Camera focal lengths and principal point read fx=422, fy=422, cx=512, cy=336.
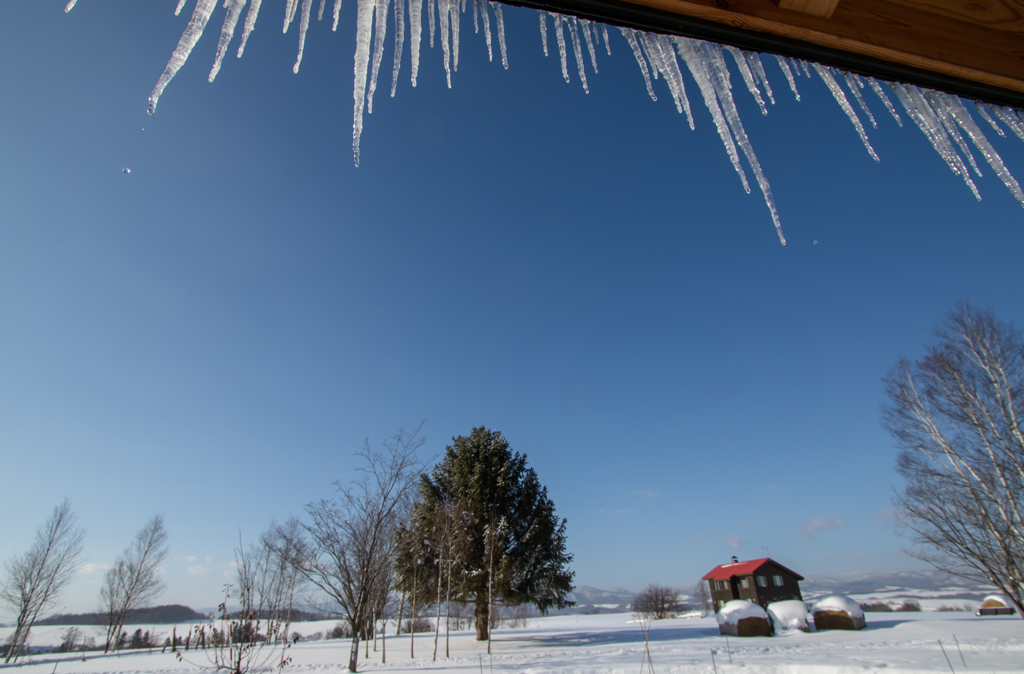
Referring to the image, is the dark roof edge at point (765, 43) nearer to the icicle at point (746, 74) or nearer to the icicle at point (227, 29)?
the icicle at point (746, 74)

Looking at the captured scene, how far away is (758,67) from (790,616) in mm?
22685

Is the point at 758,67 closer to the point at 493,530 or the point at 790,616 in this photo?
the point at 493,530

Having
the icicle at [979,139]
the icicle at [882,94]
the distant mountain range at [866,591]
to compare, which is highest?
the icicle at [882,94]

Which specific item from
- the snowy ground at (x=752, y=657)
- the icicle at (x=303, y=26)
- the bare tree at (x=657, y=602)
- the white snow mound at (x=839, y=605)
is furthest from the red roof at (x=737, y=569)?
the icicle at (x=303, y=26)

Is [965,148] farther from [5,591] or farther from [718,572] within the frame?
[718,572]

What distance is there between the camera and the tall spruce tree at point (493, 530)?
49.2ft

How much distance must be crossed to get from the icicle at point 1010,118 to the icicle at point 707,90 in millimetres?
923

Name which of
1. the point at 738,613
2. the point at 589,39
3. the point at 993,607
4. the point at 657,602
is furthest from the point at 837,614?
the point at 589,39

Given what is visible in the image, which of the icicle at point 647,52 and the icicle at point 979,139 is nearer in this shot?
the icicle at point 647,52

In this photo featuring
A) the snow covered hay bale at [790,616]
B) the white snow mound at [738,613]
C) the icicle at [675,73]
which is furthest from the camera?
the snow covered hay bale at [790,616]

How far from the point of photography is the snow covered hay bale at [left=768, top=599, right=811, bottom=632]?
1708cm

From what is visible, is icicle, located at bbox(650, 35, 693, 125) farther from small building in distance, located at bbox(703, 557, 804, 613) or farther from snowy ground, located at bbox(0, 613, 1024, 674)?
small building in distance, located at bbox(703, 557, 804, 613)

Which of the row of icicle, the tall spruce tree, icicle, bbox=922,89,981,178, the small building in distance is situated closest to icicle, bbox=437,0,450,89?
the row of icicle

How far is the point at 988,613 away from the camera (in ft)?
75.1
